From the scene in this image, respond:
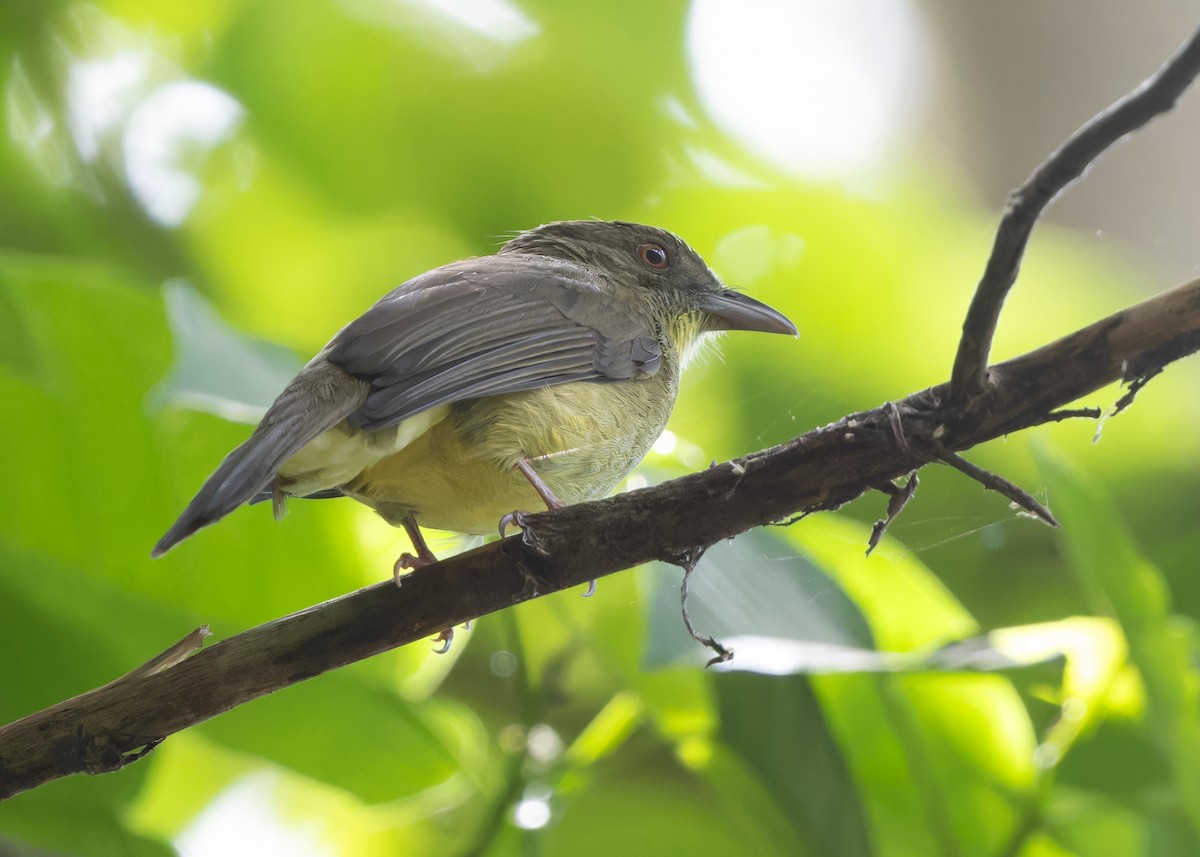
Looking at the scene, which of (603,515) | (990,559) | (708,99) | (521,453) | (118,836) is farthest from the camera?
(708,99)

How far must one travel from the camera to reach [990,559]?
93.3 inches

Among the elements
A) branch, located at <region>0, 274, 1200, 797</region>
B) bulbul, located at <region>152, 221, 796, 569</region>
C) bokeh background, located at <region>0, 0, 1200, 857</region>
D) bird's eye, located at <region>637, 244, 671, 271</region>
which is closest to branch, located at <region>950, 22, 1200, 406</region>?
branch, located at <region>0, 274, 1200, 797</region>

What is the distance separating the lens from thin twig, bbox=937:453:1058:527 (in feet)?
3.75

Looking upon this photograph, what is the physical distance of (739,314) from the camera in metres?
2.22

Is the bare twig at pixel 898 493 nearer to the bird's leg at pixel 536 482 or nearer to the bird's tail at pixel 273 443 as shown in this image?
the bird's leg at pixel 536 482

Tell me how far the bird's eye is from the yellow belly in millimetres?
581

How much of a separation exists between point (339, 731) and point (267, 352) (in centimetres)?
81

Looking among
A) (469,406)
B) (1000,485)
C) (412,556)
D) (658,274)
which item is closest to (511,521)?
(469,406)

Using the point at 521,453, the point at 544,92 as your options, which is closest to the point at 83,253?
the point at 544,92

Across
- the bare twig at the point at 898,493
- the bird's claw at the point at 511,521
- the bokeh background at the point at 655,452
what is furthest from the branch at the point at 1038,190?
the bird's claw at the point at 511,521

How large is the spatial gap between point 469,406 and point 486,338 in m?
0.12

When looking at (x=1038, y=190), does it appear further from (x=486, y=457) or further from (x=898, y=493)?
(x=486, y=457)

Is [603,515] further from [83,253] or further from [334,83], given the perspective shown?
[83,253]

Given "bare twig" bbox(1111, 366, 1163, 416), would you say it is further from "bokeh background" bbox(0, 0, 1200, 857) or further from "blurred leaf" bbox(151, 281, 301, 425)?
"blurred leaf" bbox(151, 281, 301, 425)
